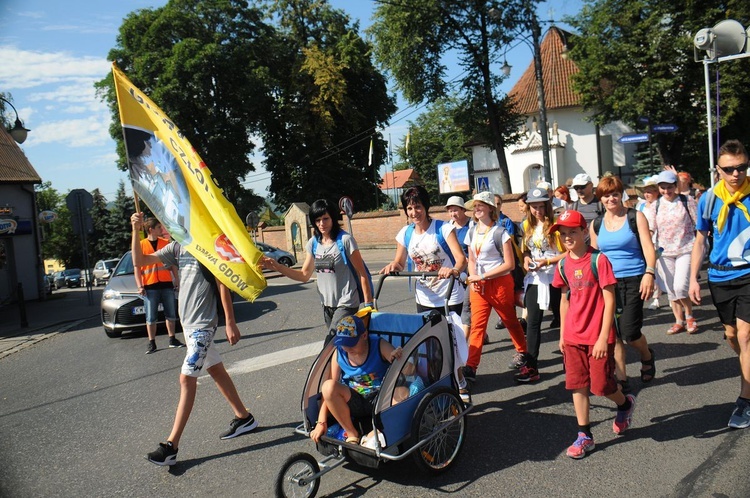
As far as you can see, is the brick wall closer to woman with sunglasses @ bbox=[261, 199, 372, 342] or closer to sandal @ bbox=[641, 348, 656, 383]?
sandal @ bbox=[641, 348, 656, 383]

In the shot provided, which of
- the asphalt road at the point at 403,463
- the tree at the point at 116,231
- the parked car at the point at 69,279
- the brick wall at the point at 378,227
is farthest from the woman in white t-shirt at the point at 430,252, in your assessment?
the tree at the point at 116,231

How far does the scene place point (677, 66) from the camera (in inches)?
1214

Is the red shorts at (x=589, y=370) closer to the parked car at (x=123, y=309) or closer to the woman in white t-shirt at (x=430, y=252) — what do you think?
the woman in white t-shirt at (x=430, y=252)

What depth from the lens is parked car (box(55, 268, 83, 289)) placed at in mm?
48750

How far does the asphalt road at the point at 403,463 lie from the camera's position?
391 centimetres

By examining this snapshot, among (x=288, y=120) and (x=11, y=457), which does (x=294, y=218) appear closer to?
(x=288, y=120)

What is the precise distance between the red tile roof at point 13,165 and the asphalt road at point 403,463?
18331 mm

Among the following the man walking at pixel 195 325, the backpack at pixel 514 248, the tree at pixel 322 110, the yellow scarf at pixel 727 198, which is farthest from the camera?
the tree at pixel 322 110

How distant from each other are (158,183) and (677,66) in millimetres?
32262

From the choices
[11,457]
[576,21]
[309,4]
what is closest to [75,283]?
[309,4]

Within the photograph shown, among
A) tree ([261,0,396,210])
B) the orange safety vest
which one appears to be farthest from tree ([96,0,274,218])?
the orange safety vest

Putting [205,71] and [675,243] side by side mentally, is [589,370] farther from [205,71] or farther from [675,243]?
[205,71]

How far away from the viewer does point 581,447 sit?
13.5 ft

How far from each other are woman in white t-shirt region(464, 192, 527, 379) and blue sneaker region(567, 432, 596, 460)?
1.63 m
